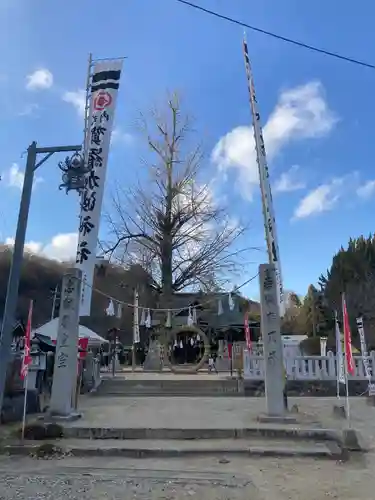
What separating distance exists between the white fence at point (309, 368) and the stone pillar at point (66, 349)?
284 inches

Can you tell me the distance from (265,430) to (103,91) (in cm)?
1029

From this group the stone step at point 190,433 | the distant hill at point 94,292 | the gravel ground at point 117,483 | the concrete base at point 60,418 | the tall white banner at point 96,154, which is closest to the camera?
the gravel ground at point 117,483

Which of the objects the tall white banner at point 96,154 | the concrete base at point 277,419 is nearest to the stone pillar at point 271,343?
the concrete base at point 277,419

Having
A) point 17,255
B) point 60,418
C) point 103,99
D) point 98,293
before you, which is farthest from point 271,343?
point 98,293

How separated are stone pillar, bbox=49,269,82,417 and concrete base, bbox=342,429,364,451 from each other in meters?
5.11

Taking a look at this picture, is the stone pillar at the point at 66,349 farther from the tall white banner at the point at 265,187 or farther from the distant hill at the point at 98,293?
the distant hill at the point at 98,293

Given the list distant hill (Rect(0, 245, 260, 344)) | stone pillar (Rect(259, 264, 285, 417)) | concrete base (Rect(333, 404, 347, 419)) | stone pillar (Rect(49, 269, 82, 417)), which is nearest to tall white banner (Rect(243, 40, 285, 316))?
stone pillar (Rect(259, 264, 285, 417))

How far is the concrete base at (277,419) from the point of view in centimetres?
838

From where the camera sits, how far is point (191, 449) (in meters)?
6.83

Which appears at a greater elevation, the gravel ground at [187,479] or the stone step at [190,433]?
the stone step at [190,433]

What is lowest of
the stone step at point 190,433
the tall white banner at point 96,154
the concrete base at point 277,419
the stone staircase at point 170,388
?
the stone step at point 190,433

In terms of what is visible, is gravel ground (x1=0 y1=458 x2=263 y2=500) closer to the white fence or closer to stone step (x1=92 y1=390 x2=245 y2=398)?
stone step (x1=92 y1=390 x2=245 y2=398)

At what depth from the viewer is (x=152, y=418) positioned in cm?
934

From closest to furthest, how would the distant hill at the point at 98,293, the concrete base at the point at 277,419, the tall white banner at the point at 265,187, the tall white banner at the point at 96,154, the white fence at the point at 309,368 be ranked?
the concrete base at the point at 277,419
the tall white banner at the point at 265,187
the tall white banner at the point at 96,154
the white fence at the point at 309,368
the distant hill at the point at 98,293
